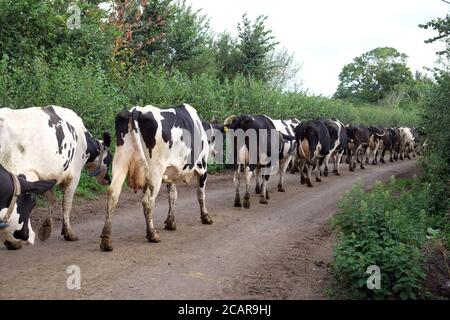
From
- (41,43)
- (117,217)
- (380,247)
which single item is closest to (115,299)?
(380,247)

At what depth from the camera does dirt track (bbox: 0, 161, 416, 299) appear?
5828mm

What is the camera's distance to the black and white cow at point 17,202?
5.61m

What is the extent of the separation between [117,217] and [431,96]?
723cm

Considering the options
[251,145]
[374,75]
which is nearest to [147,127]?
[251,145]

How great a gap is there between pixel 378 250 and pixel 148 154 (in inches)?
149

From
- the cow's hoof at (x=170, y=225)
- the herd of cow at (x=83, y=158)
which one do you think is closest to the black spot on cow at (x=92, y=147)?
the herd of cow at (x=83, y=158)

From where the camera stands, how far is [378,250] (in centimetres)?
576

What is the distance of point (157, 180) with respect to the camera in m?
7.96

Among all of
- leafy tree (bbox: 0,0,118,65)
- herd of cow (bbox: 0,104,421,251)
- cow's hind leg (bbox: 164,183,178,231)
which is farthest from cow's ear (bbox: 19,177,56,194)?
leafy tree (bbox: 0,0,118,65)

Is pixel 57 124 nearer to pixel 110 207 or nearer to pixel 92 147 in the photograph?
pixel 92 147

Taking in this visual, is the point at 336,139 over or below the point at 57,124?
below

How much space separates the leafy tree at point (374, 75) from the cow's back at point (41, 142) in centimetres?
5382

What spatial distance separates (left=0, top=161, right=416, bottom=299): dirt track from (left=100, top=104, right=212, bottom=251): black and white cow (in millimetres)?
633

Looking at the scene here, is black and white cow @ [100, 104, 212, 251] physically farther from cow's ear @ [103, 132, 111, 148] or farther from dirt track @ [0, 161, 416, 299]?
cow's ear @ [103, 132, 111, 148]
